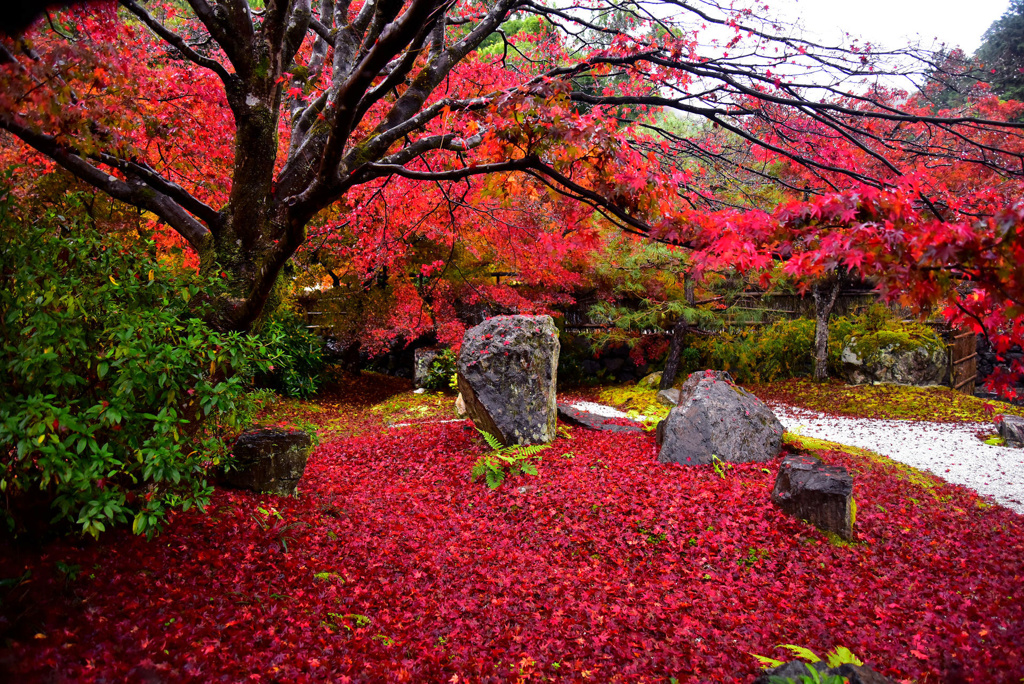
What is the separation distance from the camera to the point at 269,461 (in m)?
5.05

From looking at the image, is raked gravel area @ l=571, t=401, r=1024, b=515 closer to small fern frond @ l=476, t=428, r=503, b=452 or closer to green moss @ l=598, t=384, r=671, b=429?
green moss @ l=598, t=384, r=671, b=429

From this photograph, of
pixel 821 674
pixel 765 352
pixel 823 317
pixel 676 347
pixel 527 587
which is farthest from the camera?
pixel 765 352

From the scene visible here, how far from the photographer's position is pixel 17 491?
291cm

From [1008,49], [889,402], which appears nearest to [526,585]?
[889,402]

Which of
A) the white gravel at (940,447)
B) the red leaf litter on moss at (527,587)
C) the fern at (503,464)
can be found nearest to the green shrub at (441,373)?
the fern at (503,464)

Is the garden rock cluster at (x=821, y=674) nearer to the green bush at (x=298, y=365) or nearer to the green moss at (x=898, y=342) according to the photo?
the green bush at (x=298, y=365)

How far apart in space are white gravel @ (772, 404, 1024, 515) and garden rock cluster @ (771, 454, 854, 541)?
9.95ft

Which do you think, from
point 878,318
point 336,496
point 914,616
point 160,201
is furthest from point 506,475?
point 878,318

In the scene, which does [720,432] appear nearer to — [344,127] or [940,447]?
[940,447]

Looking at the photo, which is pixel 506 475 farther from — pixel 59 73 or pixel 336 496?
pixel 59 73

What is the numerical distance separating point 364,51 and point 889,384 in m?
13.5

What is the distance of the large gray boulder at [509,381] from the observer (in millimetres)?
7270

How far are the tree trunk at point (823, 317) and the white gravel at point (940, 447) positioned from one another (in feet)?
7.94

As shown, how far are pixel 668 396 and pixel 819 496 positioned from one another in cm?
758
